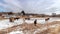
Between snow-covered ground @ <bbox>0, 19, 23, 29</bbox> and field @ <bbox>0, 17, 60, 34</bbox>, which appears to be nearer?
field @ <bbox>0, 17, 60, 34</bbox>

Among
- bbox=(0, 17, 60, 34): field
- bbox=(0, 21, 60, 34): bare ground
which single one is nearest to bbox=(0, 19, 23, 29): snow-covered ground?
bbox=(0, 17, 60, 34): field

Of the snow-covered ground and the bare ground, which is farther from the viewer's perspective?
the snow-covered ground

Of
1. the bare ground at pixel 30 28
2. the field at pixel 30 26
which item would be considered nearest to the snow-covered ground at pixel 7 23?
the field at pixel 30 26

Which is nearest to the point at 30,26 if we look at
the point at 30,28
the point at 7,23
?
the point at 30,28

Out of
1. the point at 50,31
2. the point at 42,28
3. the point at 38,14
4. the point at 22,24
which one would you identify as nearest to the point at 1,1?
the point at 22,24

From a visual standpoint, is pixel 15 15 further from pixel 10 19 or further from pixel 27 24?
pixel 27 24

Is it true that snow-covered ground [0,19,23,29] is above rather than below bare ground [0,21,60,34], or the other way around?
above

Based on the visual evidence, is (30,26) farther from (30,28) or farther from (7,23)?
(7,23)

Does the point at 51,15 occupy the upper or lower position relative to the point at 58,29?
upper

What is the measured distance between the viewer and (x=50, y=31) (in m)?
3.03

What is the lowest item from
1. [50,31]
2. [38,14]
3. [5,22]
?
[50,31]

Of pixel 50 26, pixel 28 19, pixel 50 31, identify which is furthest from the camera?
pixel 28 19

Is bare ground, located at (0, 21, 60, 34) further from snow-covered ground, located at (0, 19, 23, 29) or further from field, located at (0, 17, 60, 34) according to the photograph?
snow-covered ground, located at (0, 19, 23, 29)

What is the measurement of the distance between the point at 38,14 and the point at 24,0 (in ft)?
1.98
